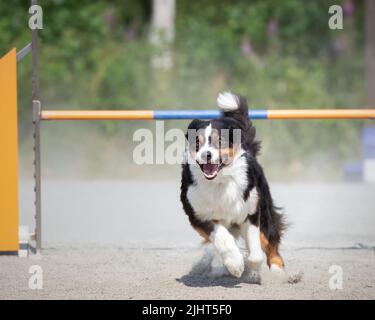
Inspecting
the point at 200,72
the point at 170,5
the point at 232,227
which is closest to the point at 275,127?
the point at 200,72

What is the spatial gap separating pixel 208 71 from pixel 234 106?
966 cm

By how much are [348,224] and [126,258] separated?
293 centimetres

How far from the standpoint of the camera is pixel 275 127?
1366cm

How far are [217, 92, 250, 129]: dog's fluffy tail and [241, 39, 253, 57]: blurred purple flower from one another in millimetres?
10855

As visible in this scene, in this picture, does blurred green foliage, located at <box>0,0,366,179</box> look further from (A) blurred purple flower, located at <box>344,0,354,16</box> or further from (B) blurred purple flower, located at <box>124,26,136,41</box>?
(A) blurred purple flower, located at <box>344,0,354,16</box>

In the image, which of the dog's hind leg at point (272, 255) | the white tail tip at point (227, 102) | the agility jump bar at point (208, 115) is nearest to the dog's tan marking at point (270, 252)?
the dog's hind leg at point (272, 255)

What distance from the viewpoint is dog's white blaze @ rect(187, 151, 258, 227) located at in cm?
523

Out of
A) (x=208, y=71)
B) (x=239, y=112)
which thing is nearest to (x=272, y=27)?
(x=208, y=71)

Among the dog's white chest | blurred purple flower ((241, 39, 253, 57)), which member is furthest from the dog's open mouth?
blurred purple flower ((241, 39, 253, 57))

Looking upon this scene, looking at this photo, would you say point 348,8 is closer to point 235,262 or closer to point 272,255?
point 272,255

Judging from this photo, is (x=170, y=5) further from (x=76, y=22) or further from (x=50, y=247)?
(x=50, y=247)

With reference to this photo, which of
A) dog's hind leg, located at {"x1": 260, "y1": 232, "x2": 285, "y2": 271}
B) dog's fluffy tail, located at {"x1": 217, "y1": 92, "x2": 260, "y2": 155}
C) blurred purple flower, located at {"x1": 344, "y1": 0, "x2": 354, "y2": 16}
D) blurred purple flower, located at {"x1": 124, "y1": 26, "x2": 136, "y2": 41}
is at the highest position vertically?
blurred purple flower, located at {"x1": 344, "y1": 0, "x2": 354, "y2": 16}

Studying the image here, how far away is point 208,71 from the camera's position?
15234mm

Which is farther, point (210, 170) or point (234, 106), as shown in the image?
point (234, 106)
